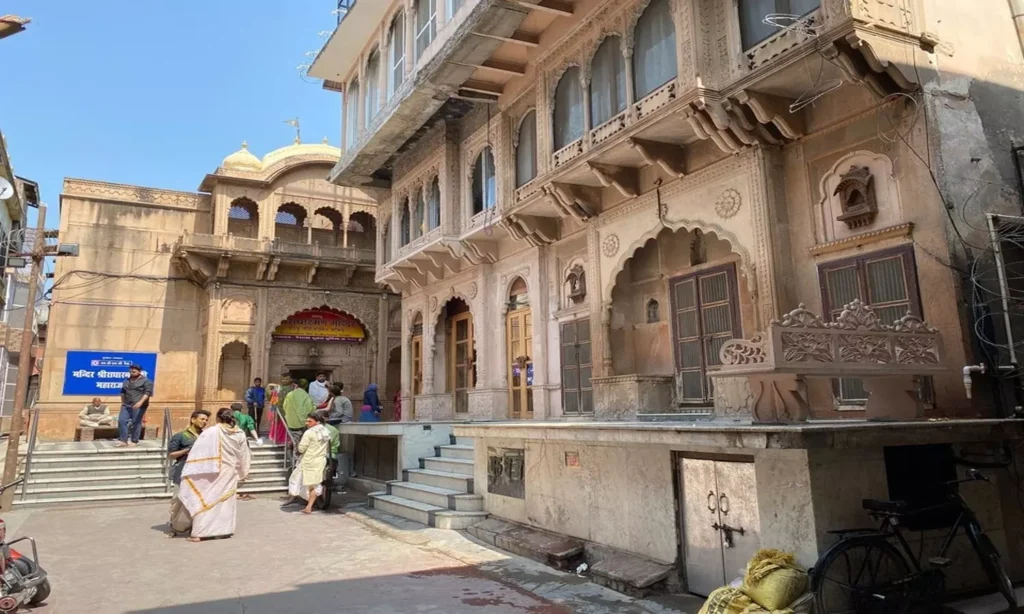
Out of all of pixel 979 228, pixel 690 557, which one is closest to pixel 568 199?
pixel 979 228

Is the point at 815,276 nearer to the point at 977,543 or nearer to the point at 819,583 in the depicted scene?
the point at 977,543

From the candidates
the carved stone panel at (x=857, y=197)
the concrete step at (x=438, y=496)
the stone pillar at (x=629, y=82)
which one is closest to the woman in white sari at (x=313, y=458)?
the concrete step at (x=438, y=496)

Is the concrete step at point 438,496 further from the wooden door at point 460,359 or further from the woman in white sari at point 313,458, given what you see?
the wooden door at point 460,359

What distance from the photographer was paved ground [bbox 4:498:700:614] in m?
5.30

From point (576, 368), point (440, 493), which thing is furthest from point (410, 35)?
point (440, 493)

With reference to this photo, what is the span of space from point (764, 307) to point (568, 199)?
381 cm

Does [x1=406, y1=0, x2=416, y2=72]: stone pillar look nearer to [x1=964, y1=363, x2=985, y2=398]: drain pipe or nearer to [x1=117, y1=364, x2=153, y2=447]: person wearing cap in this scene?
[x1=117, y1=364, x2=153, y2=447]: person wearing cap

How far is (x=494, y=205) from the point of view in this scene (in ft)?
41.0

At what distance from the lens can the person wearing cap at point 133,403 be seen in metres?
13.8

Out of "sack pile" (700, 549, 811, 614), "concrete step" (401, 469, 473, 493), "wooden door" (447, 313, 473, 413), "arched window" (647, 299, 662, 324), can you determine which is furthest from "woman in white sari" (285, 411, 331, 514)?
"sack pile" (700, 549, 811, 614)

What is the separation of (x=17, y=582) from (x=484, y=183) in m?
9.73

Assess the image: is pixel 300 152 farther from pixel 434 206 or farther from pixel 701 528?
pixel 701 528

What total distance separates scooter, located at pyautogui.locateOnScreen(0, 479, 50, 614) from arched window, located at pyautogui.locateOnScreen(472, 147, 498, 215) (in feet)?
29.3

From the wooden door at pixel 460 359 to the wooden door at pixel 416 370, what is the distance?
1.22 meters
